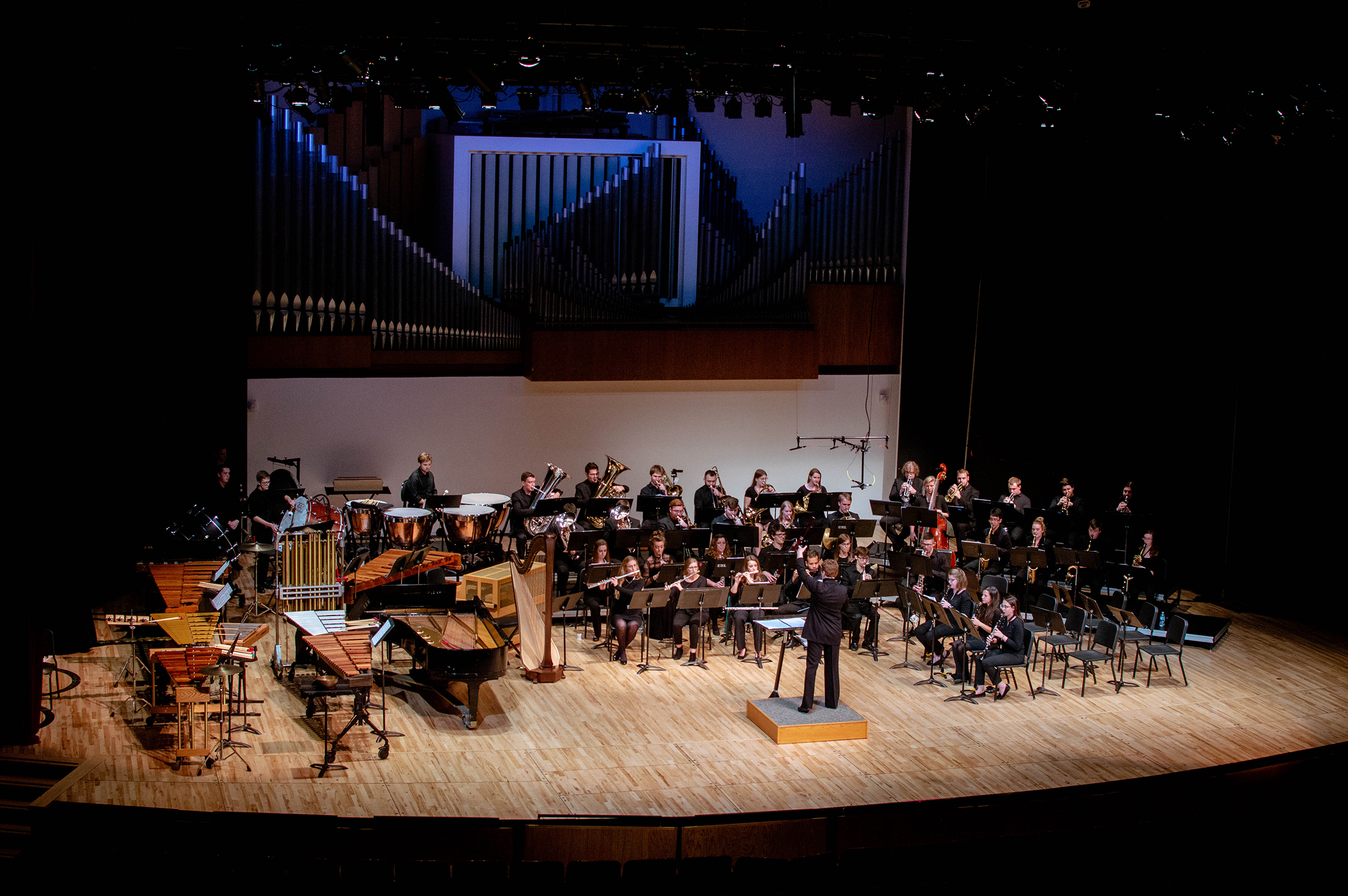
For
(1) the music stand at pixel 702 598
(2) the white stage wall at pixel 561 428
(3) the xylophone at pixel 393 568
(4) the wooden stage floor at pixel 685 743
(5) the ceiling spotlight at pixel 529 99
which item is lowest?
(4) the wooden stage floor at pixel 685 743

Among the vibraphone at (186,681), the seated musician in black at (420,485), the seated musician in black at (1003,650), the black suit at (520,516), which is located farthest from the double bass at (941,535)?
the vibraphone at (186,681)

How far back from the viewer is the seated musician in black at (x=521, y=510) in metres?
12.0

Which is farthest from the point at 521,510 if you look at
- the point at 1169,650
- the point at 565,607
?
the point at 1169,650

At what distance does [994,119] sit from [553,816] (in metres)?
7.82

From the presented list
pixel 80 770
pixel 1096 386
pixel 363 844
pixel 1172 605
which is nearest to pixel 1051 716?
pixel 1172 605

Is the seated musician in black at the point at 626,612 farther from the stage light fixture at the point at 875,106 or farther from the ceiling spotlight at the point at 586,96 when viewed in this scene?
the stage light fixture at the point at 875,106

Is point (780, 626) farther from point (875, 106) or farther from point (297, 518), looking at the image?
point (875, 106)

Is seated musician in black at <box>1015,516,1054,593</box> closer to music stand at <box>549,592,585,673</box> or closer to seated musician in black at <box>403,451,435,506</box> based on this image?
music stand at <box>549,592,585,673</box>

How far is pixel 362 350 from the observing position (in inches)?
512

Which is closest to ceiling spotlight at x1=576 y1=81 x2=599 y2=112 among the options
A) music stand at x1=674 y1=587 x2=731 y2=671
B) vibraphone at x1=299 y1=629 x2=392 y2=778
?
music stand at x1=674 y1=587 x2=731 y2=671

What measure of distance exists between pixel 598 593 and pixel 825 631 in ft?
9.22

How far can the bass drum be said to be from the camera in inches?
464

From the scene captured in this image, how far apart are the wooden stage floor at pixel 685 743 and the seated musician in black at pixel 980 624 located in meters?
0.43

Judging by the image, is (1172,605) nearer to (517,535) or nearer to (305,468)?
(517,535)
